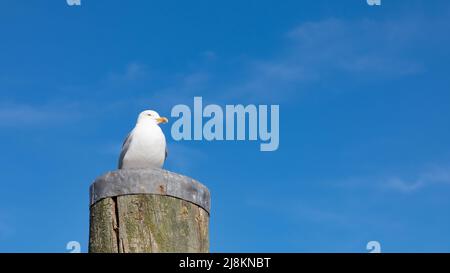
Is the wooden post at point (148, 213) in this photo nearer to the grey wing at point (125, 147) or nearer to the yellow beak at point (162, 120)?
the grey wing at point (125, 147)

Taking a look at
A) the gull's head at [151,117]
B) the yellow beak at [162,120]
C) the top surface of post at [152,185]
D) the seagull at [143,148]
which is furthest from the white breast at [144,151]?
the top surface of post at [152,185]

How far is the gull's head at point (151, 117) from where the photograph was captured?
410 inches

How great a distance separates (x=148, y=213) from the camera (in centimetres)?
652

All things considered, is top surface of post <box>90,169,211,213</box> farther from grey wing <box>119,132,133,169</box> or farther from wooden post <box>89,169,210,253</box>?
grey wing <box>119,132,133,169</box>

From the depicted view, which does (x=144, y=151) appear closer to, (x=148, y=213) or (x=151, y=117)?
(x=151, y=117)

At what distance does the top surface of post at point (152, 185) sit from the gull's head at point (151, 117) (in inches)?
141

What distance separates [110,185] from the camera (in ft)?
21.9

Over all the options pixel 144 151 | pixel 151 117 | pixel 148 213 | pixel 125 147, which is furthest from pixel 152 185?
pixel 151 117

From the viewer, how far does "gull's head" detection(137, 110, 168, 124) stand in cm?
1041

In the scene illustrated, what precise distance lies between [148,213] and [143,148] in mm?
3185

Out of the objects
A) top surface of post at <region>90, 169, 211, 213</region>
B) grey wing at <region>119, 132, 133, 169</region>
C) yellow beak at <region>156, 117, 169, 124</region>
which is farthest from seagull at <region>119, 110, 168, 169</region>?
top surface of post at <region>90, 169, 211, 213</region>

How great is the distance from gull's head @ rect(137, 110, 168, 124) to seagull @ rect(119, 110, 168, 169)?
0.22 meters
